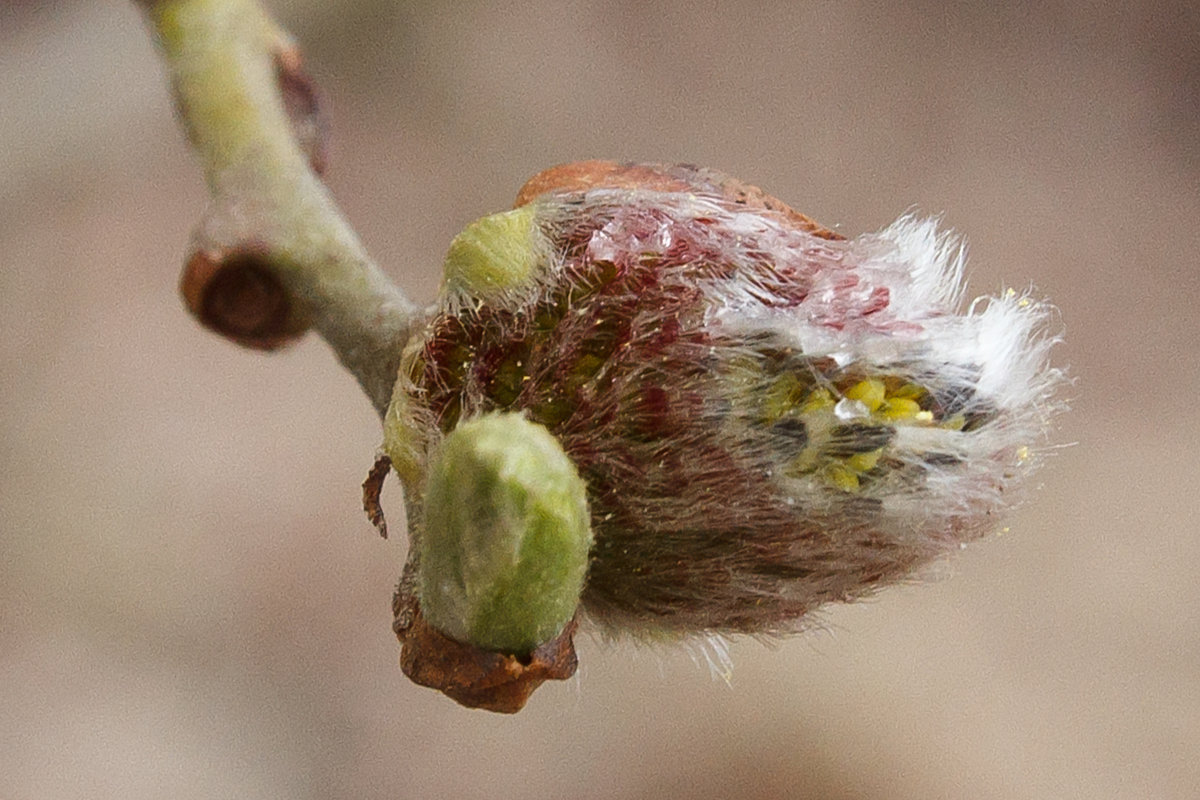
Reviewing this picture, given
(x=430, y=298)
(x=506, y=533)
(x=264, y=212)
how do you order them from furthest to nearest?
(x=430, y=298) < (x=264, y=212) < (x=506, y=533)

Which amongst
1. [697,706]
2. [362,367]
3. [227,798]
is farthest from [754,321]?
[227,798]

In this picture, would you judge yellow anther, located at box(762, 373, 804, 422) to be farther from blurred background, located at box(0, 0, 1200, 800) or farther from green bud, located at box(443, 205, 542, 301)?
blurred background, located at box(0, 0, 1200, 800)

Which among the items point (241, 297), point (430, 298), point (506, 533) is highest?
point (506, 533)

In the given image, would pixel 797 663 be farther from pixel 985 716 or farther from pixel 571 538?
pixel 571 538

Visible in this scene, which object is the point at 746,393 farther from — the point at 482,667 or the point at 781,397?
the point at 482,667

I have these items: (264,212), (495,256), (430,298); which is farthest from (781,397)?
(430,298)
